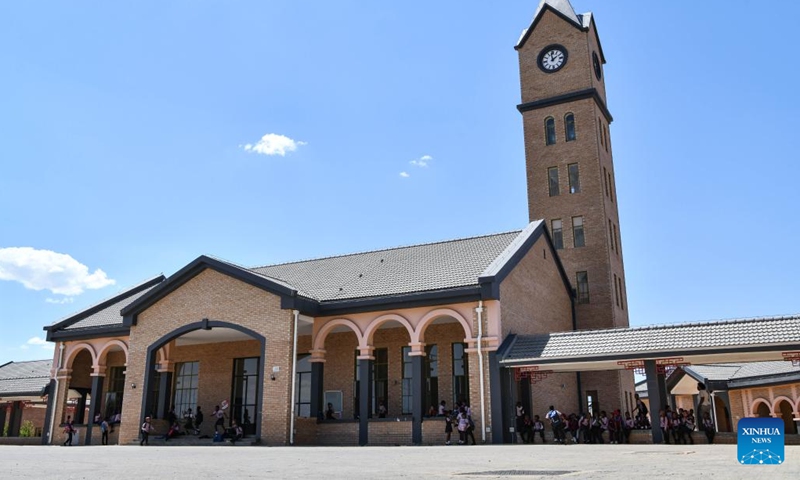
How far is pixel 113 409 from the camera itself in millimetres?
32938

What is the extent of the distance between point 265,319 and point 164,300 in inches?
199

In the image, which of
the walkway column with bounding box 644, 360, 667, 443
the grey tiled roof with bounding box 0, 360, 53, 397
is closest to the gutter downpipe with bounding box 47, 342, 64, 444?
the grey tiled roof with bounding box 0, 360, 53, 397

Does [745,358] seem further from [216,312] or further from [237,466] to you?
[216,312]

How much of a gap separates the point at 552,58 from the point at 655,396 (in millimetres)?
21751

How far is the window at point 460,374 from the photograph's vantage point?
25720 millimetres

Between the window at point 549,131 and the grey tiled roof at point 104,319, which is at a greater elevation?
the window at point 549,131

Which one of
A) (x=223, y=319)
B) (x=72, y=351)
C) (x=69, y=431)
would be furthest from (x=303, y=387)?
(x=72, y=351)

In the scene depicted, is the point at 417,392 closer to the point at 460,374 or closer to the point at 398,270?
the point at 460,374

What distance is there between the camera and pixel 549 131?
1455 inches

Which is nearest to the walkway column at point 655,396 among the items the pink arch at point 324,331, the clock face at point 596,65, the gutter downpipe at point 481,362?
the gutter downpipe at point 481,362

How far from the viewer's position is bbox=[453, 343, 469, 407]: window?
25720 millimetres

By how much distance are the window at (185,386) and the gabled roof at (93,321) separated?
3.39 meters

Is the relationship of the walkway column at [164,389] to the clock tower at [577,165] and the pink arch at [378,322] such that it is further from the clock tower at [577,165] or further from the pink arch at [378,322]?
the clock tower at [577,165]

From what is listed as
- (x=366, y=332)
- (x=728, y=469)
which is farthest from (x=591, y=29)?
(x=728, y=469)
